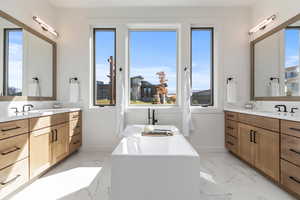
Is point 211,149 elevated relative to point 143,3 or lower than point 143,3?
→ lower

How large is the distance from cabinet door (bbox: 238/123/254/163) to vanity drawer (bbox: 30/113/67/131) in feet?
9.11

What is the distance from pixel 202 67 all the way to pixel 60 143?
2.94m

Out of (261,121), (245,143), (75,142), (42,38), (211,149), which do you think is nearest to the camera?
(261,121)

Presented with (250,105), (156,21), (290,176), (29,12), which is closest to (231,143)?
(250,105)

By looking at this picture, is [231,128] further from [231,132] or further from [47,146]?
[47,146]

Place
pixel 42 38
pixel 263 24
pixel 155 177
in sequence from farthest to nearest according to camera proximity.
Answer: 1. pixel 42 38
2. pixel 263 24
3. pixel 155 177

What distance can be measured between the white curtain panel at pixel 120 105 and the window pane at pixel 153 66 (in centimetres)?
36

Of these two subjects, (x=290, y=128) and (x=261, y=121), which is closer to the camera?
(x=290, y=128)

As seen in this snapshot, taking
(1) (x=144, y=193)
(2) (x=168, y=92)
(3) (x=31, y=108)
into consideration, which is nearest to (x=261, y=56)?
(2) (x=168, y=92)

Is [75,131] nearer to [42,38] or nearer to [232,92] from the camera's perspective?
[42,38]

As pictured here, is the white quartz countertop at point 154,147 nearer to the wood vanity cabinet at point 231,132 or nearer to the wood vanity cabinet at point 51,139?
the wood vanity cabinet at point 51,139

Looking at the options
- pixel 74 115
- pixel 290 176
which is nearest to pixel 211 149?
pixel 290 176

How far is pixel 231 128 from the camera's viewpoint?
339 cm

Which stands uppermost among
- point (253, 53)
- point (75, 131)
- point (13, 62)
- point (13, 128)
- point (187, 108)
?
point (253, 53)
